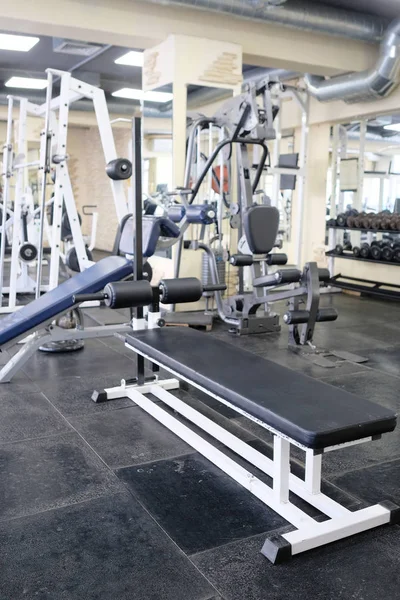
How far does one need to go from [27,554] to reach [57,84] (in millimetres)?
7928

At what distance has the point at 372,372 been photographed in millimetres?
3676

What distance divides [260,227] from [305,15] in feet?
7.47

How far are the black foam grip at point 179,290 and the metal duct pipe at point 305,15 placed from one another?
2.97m

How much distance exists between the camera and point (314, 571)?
1.64 metres

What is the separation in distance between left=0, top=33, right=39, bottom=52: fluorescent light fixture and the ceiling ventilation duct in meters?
0.40

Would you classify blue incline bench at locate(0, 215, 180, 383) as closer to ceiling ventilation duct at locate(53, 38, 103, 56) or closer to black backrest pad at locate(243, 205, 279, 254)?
black backrest pad at locate(243, 205, 279, 254)

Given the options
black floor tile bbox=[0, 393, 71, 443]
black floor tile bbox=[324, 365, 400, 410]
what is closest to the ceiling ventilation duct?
black floor tile bbox=[0, 393, 71, 443]

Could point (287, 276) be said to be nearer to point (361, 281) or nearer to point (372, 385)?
point (372, 385)

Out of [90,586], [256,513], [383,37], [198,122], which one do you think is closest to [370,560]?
[256,513]

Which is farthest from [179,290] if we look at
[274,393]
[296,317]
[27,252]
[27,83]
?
[27,83]

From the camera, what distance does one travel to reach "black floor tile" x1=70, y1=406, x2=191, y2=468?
7.93 ft

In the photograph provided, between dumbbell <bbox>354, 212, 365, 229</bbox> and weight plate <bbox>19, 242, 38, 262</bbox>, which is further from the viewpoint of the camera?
dumbbell <bbox>354, 212, 365, 229</bbox>

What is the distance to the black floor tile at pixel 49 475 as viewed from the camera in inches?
79.7

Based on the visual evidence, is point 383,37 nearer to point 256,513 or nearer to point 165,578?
point 256,513
